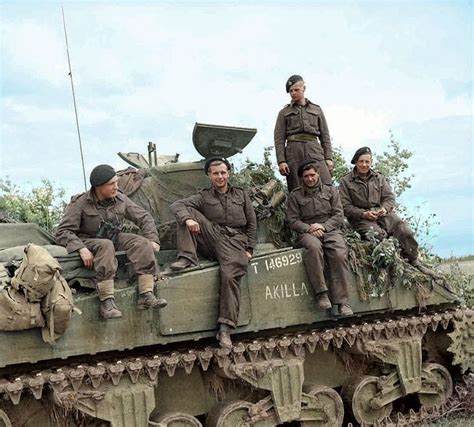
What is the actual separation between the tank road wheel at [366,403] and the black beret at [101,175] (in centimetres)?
428

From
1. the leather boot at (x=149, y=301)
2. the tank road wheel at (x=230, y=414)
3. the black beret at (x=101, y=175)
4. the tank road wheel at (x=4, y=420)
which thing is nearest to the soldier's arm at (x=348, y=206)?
the tank road wheel at (x=230, y=414)

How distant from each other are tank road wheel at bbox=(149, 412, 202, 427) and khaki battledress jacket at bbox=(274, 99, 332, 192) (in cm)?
351

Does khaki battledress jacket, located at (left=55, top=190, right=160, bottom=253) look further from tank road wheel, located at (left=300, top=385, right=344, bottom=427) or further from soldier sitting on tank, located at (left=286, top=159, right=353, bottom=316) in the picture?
tank road wheel, located at (left=300, top=385, right=344, bottom=427)

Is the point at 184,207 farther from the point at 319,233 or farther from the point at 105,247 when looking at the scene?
the point at 319,233

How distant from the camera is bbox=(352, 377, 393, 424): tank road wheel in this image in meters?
9.98

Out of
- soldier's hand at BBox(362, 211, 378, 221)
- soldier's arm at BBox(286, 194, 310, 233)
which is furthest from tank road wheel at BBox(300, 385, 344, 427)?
soldier's hand at BBox(362, 211, 378, 221)

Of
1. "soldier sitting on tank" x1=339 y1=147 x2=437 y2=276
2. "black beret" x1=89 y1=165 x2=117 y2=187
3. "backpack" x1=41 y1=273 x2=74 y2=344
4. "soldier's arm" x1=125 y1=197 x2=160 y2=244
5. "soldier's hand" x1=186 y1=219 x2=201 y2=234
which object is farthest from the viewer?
"soldier sitting on tank" x1=339 y1=147 x2=437 y2=276

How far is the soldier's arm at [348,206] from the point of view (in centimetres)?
1039

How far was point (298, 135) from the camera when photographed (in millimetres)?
10633

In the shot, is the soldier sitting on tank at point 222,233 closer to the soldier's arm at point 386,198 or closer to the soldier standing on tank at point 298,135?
the soldier standing on tank at point 298,135

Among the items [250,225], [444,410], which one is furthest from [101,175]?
[444,410]

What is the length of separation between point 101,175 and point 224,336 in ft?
7.10

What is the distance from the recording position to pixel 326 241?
30.9ft

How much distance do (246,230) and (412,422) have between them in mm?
3508
